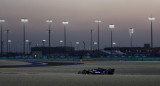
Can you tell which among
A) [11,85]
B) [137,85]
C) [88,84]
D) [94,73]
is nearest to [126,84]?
[137,85]

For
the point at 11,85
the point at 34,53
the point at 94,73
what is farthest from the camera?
the point at 34,53

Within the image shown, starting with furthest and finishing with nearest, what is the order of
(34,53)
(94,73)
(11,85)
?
(34,53)
(94,73)
(11,85)

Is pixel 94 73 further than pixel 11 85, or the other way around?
pixel 94 73

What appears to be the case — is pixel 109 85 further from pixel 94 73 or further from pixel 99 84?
pixel 94 73

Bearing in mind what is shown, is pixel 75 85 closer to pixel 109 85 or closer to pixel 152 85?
pixel 109 85

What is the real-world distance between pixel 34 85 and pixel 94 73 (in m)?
11.3

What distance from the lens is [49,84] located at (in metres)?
18.8

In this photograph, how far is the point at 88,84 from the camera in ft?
61.3

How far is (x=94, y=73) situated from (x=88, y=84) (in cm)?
1036

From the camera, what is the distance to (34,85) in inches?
717

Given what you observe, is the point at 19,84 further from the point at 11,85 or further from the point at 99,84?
the point at 99,84

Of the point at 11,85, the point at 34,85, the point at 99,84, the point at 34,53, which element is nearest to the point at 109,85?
the point at 99,84

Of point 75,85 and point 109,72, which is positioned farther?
point 109,72

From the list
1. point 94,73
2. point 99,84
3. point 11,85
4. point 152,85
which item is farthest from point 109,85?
point 94,73
